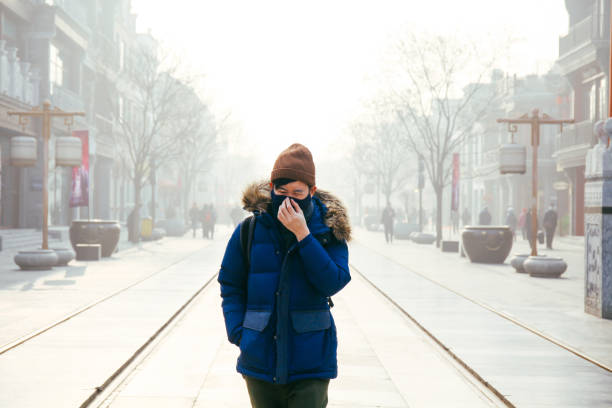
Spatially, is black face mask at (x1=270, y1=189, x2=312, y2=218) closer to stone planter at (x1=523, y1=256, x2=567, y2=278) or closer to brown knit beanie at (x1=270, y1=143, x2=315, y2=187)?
brown knit beanie at (x1=270, y1=143, x2=315, y2=187)

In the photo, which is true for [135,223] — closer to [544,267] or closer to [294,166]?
[544,267]

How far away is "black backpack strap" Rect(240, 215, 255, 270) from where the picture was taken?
3.40 metres

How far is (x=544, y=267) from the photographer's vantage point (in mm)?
17062

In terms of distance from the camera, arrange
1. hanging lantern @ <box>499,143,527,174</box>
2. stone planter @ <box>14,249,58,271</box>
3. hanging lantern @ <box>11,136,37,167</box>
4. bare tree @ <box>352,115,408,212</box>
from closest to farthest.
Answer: stone planter @ <box>14,249,58,271</box>, hanging lantern @ <box>11,136,37,167</box>, hanging lantern @ <box>499,143,527,174</box>, bare tree @ <box>352,115,408,212</box>

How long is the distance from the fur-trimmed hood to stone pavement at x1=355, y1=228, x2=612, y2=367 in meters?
4.97

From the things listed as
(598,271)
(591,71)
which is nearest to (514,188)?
(591,71)

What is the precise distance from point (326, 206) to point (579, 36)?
34.8m

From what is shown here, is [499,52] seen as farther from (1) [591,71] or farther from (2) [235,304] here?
(2) [235,304]

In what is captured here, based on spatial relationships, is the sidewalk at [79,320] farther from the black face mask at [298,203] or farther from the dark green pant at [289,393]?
the black face mask at [298,203]

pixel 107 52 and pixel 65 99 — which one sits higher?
pixel 107 52

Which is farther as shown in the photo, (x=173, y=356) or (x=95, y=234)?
(x=95, y=234)

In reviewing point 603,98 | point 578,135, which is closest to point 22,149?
point 603,98

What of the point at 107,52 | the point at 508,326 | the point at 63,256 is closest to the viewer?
the point at 508,326

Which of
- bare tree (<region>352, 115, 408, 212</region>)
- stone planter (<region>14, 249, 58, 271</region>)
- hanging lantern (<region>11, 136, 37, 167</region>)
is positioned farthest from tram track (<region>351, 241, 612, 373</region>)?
bare tree (<region>352, 115, 408, 212</region>)
